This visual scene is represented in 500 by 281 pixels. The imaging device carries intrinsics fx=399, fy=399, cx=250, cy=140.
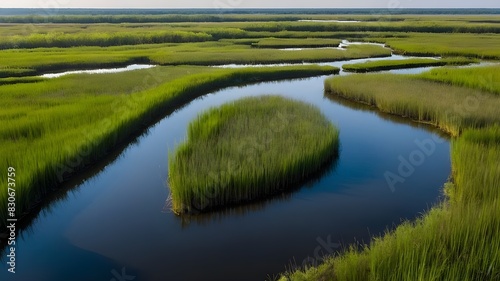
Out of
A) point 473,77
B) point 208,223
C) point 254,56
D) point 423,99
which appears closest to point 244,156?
point 208,223

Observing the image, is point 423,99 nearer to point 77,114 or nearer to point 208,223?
point 208,223

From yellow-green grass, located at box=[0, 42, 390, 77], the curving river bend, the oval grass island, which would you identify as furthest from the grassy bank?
yellow-green grass, located at box=[0, 42, 390, 77]

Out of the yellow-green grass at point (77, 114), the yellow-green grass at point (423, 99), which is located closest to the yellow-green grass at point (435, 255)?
the yellow-green grass at point (77, 114)

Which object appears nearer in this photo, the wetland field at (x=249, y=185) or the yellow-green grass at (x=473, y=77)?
the wetland field at (x=249, y=185)

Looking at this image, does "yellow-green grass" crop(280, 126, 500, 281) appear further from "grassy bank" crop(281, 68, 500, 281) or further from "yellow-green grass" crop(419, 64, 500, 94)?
"yellow-green grass" crop(419, 64, 500, 94)

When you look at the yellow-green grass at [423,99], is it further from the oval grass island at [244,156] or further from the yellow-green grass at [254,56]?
the yellow-green grass at [254,56]

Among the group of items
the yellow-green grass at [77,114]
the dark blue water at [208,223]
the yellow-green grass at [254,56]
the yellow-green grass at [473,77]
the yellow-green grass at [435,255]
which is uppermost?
the yellow-green grass at [254,56]
